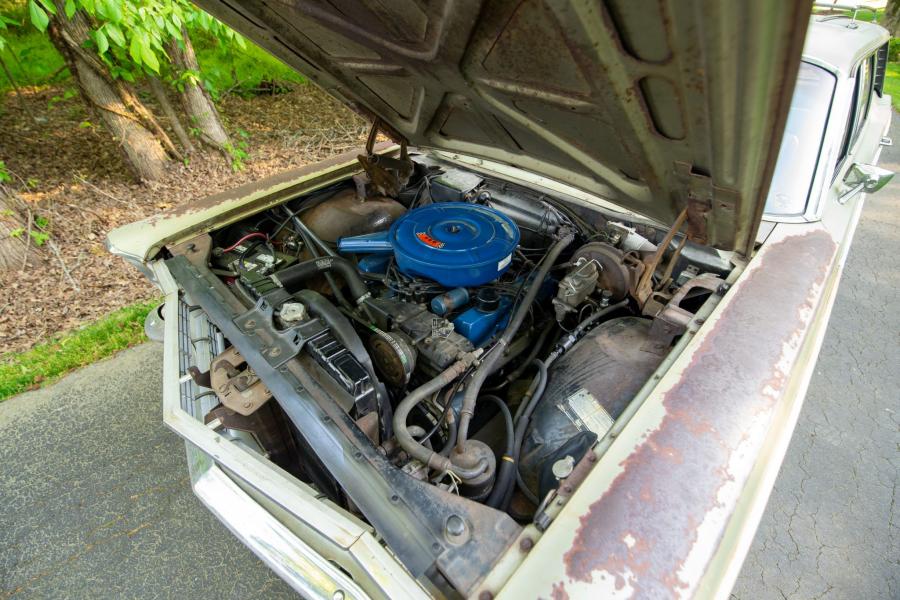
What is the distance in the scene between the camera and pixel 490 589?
90 cm

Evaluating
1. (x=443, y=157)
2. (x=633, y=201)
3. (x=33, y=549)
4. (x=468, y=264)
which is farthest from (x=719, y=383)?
(x=33, y=549)

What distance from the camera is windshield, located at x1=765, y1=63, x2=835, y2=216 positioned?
74.4 inches

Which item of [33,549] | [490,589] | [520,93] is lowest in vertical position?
[33,549]

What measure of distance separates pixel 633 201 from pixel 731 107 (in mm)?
669

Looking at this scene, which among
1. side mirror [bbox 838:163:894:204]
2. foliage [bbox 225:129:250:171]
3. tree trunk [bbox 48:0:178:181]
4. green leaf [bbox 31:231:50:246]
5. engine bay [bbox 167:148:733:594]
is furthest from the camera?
foliage [bbox 225:129:250:171]

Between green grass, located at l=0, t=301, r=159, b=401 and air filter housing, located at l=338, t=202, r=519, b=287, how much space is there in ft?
6.98

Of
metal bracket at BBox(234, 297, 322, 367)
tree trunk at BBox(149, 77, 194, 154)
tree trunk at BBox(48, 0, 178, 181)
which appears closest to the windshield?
metal bracket at BBox(234, 297, 322, 367)

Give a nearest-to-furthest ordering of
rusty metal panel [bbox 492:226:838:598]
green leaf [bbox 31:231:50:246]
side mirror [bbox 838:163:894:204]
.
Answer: rusty metal panel [bbox 492:226:838:598] < side mirror [bbox 838:163:894:204] < green leaf [bbox 31:231:50:246]

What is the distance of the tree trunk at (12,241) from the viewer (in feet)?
10.6

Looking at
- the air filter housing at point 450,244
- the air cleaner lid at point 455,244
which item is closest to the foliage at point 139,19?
the air filter housing at point 450,244

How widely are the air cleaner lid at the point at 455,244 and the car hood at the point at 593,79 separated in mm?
284

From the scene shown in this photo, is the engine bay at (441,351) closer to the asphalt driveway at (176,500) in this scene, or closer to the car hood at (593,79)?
the car hood at (593,79)

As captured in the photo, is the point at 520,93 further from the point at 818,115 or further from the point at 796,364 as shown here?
the point at 818,115

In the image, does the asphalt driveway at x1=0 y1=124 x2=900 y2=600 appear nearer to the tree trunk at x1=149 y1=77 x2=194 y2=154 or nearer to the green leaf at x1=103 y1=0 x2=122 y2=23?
the green leaf at x1=103 y1=0 x2=122 y2=23
